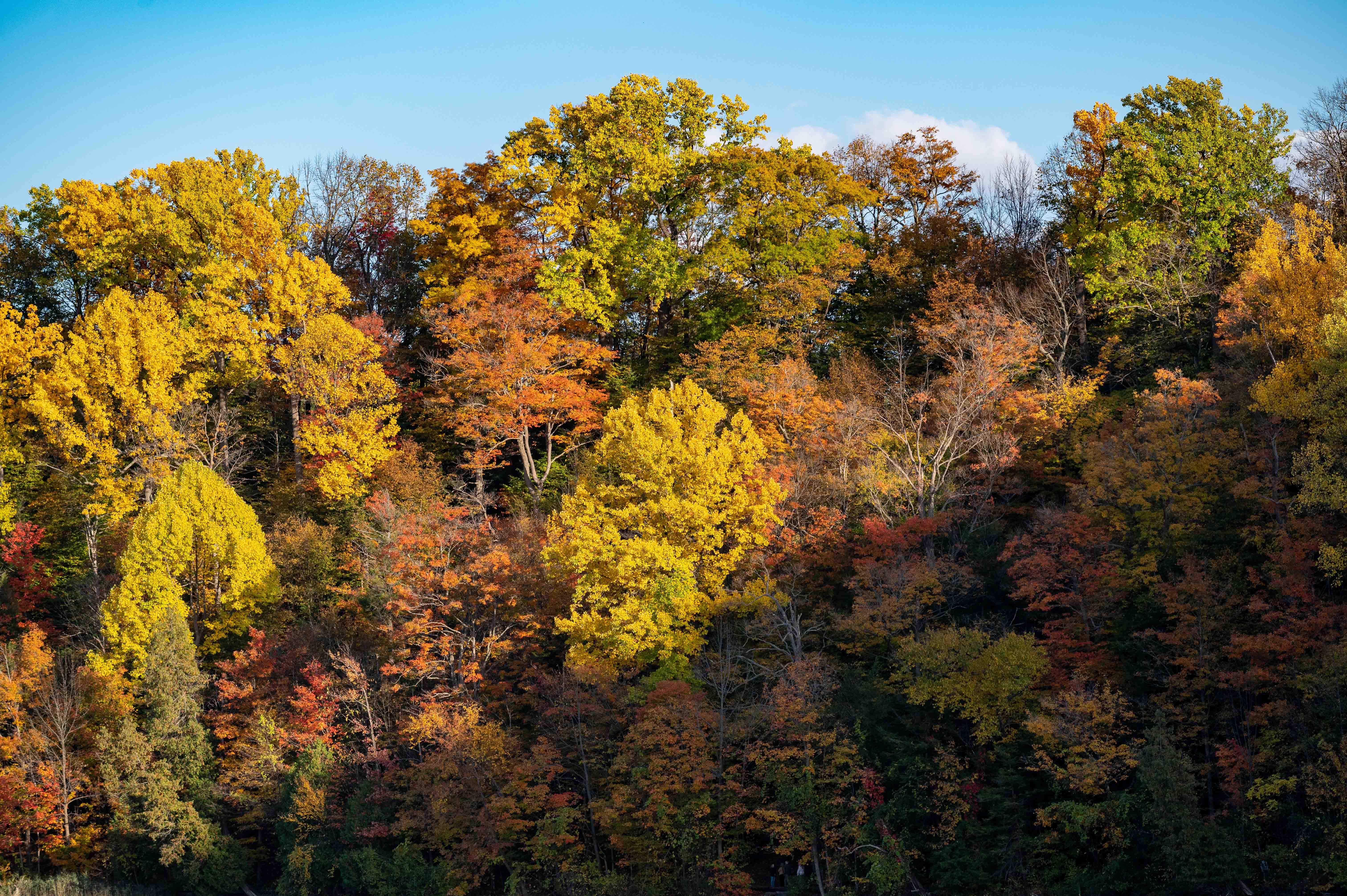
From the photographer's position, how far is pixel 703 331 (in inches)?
1677

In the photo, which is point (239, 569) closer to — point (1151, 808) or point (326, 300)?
point (326, 300)

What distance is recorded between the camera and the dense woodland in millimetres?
25078

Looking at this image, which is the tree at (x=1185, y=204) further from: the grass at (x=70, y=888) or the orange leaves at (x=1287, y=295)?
the grass at (x=70, y=888)

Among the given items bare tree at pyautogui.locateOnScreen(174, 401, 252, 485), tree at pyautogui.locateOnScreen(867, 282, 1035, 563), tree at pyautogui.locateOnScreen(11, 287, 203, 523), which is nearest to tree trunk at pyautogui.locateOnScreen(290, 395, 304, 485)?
bare tree at pyautogui.locateOnScreen(174, 401, 252, 485)

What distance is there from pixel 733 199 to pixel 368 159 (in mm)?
23608

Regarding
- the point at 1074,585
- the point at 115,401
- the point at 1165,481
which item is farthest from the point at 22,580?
the point at 1165,481

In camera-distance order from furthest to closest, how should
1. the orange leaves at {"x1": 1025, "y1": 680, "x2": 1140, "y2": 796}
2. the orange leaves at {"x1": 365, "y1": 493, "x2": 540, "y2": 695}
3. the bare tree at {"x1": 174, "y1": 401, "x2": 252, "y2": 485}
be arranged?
1. the bare tree at {"x1": 174, "y1": 401, "x2": 252, "y2": 485}
2. the orange leaves at {"x1": 365, "y1": 493, "x2": 540, "y2": 695}
3. the orange leaves at {"x1": 1025, "y1": 680, "x2": 1140, "y2": 796}

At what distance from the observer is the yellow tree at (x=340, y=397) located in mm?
39812

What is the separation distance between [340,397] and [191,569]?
844cm

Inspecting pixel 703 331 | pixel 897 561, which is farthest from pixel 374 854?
pixel 703 331

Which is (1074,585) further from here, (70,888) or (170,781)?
(70,888)

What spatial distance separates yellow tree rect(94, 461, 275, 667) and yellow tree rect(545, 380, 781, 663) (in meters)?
11.5

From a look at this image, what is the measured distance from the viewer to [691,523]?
31.1 m

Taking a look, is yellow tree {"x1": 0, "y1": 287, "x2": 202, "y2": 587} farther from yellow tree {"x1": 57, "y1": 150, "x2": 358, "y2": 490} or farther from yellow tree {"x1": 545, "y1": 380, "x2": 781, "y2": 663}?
yellow tree {"x1": 545, "y1": 380, "x2": 781, "y2": 663}
